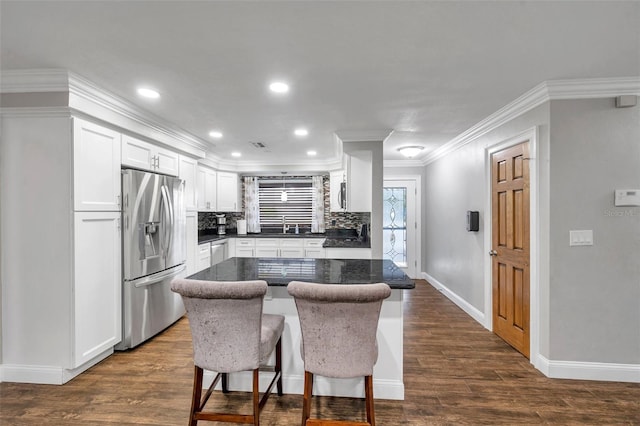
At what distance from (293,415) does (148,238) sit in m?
2.24

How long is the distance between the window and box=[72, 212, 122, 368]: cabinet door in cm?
367

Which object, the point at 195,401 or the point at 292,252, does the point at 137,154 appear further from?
the point at 292,252

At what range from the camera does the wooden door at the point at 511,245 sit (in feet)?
9.35

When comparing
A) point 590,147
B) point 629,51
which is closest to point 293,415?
point 590,147

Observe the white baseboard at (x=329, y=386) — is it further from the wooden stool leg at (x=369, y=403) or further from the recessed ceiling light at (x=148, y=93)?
the recessed ceiling light at (x=148, y=93)

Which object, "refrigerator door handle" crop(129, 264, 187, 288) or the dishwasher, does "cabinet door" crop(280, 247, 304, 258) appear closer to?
the dishwasher

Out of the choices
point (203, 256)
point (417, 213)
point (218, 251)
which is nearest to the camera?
point (203, 256)

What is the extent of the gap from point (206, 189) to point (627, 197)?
17.5 feet

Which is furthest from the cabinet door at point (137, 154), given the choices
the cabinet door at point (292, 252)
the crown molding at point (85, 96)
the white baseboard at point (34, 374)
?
the cabinet door at point (292, 252)

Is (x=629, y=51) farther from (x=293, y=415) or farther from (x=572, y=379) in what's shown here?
(x=293, y=415)

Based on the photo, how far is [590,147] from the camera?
8.14 feet

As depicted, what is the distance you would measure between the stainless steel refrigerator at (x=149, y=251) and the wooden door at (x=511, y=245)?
12.0ft

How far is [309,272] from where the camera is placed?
7.54ft

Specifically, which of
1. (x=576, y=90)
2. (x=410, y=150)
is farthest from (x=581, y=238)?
(x=410, y=150)
